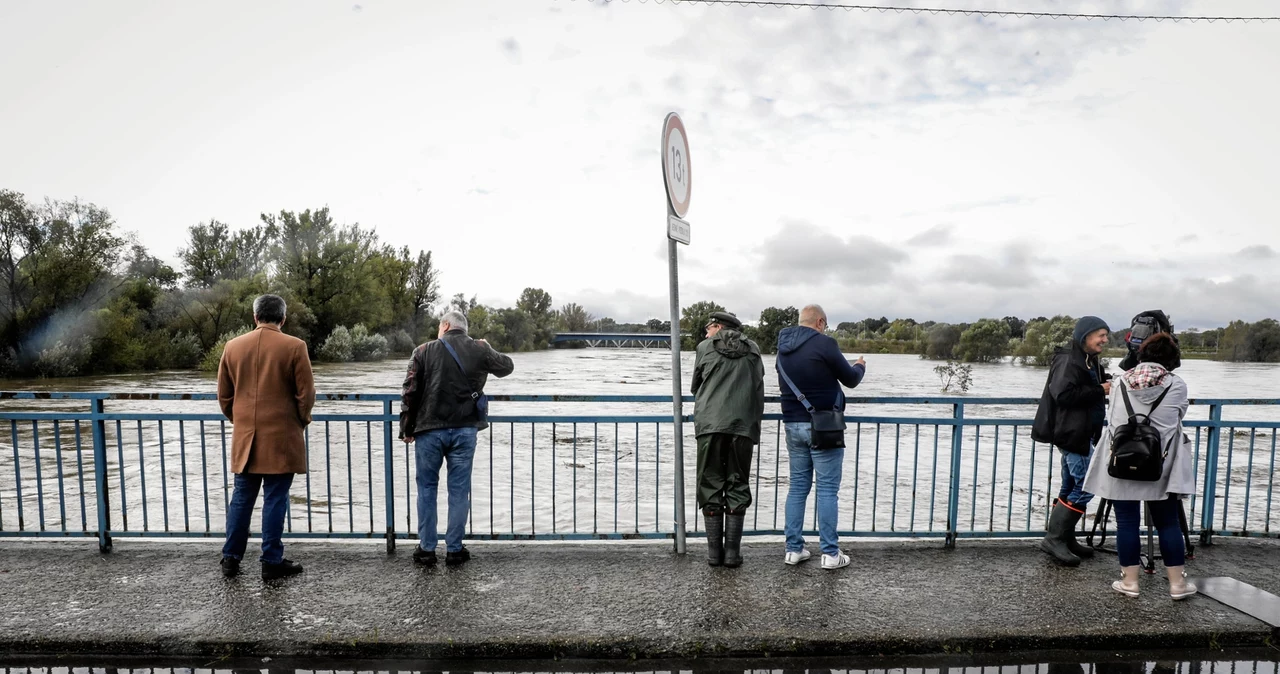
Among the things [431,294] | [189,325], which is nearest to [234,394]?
[189,325]

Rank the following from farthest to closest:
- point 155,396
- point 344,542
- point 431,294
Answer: point 431,294 < point 344,542 < point 155,396

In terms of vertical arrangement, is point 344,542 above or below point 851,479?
above

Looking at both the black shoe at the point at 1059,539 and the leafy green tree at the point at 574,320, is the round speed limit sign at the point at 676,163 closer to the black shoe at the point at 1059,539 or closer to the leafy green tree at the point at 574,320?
the black shoe at the point at 1059,539

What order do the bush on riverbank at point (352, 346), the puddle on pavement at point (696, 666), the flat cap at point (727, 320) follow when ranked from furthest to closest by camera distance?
the bush on riverbank at point (352, 346) < the flat cap at point (727, 320) < the puddle on pavement at point (696, 666)

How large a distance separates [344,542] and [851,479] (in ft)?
33.0

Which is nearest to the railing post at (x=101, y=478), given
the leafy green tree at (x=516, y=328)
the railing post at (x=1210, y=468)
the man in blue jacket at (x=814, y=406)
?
the man in blue jacket at (x=814, y=406)

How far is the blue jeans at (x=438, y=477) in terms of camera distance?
15.7 ft

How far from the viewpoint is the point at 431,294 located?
77.2 m

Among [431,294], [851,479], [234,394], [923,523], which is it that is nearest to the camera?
[234,394]

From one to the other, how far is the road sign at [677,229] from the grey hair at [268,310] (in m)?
2.64

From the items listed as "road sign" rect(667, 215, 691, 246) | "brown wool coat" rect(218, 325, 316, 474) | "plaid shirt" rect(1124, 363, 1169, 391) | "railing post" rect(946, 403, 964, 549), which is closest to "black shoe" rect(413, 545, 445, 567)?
"brown wool coat" rect(218, 325, 316, 474)

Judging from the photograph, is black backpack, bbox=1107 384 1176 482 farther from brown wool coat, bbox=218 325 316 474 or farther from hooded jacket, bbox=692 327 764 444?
brown wool coat, bbox=218 325 316 474

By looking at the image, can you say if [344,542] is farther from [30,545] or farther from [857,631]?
[857,631]

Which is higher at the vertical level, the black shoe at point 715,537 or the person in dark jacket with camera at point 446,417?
the person in dark jacket with camera at point 446,417
